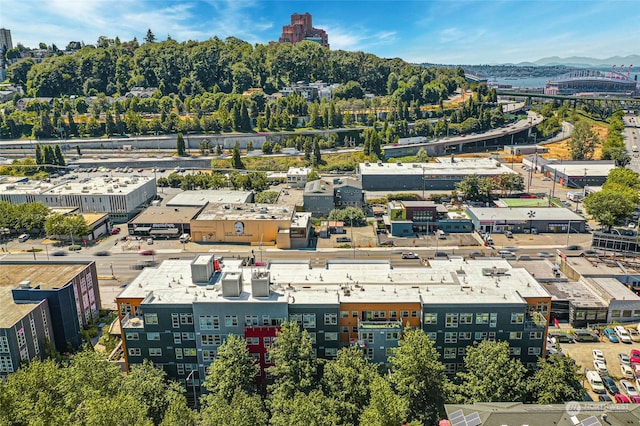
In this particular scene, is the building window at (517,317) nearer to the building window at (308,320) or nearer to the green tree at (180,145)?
the building window at (308,320)

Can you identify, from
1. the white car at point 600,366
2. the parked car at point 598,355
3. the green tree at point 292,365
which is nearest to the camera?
the green tree at point 292,365

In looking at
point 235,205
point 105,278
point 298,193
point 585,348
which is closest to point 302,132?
point 298,193

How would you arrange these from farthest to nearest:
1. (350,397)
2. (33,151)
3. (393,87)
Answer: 1. (393,87)
2. (33,151)
3. (350,397)

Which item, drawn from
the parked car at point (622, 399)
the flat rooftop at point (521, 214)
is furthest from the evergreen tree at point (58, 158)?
the parked car at point (622, 399)

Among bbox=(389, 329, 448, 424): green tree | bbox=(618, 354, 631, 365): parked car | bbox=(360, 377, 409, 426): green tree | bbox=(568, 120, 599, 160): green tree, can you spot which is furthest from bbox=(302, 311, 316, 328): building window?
bbox=(568, 120, 599, 160): green tree

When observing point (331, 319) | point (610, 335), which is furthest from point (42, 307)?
point (610, 335)

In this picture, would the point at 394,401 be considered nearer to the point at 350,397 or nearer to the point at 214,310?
the point at 350,397

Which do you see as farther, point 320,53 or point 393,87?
point 320,53
